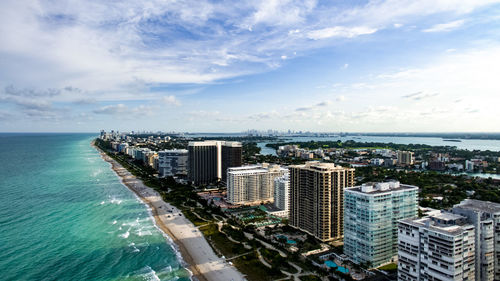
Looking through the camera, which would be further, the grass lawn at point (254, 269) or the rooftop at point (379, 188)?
the rooftop at point (379, 188)

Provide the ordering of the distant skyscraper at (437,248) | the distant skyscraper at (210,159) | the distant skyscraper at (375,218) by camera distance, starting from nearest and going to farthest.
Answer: the distant skyscraper at (437,248), the distant skyscraper at (375,218), the distant skyscraper at (210,159)

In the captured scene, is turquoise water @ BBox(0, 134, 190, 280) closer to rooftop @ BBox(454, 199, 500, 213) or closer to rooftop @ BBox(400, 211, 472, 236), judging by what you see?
rooftop @ BBox(400, 211, 472, 236)

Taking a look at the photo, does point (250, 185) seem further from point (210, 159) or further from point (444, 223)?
point (444, 223)

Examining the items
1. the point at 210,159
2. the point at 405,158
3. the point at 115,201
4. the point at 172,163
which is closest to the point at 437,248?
the point at 115,201

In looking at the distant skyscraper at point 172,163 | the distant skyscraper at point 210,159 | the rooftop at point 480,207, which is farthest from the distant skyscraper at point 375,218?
the distant skyscraper at point 172,163

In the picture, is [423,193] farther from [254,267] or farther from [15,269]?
[15,269]

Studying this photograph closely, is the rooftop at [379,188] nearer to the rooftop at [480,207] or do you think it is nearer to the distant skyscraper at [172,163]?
the rooftop at [480,207]
